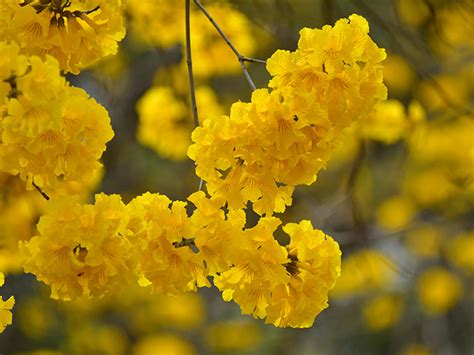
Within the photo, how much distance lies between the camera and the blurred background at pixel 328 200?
372 cm

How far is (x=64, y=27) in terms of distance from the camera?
5.23 feet

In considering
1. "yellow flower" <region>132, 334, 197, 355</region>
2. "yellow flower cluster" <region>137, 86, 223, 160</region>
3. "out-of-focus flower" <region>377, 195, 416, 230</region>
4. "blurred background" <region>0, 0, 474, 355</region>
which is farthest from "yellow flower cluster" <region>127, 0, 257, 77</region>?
"yellow flower" <region>132, 334, 197, 355</region>

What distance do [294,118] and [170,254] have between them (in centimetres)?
31

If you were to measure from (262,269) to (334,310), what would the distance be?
16.2ft

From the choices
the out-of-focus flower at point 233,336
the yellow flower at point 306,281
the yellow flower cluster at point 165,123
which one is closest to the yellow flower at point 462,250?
the out-of-focus flower at point 233,336

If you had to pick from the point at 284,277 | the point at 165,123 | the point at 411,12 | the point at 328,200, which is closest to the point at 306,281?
the point at 284,277

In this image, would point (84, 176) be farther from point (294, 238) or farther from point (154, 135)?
point (154, 135)

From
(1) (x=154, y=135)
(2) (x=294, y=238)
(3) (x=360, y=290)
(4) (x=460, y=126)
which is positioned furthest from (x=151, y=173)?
(2) (x=294, y=238)

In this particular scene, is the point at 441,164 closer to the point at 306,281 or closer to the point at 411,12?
the point at 411,12

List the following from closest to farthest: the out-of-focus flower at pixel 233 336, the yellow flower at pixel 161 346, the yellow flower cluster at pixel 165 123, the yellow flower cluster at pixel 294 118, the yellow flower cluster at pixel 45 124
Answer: the yellow flower cluster at pixel 45 124 < the yellow flower cluster at pixel 294 118 < the yellow flower cluster at pixel 165 123 < the yellow flower at pixel 161 346 < the out-of-focus flower at pixel 233 336

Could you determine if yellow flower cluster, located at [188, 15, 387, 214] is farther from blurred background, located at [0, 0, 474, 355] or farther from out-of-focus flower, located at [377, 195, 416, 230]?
out-of-focus flower, located at [377, 195, 416, 230]

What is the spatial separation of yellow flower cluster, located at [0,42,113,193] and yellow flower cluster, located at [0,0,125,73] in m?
0.11

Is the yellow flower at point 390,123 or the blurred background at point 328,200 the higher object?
the yellow flower at point 390,123

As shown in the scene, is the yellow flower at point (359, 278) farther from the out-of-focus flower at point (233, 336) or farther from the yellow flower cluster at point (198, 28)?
the yellow flower cluster at point (198, 28)
